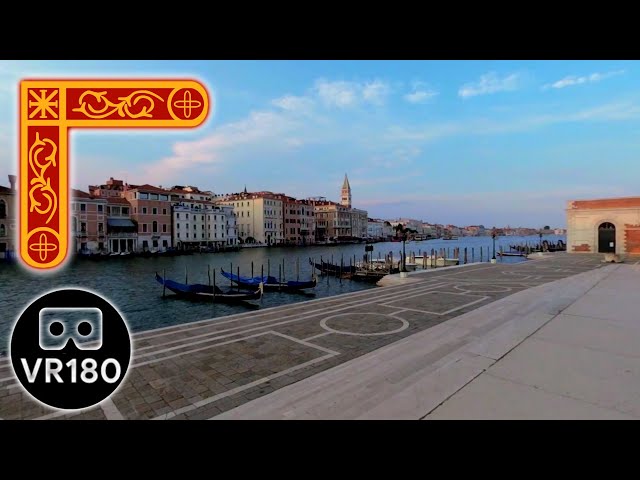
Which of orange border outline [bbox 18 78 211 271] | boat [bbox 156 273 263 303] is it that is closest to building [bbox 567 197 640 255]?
boat [bbox 156 273 263 303]

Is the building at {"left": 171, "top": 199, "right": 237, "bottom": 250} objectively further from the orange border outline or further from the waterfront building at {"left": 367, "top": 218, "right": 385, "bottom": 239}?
the waterfront building at {"left": 367, "top": 218, "right": 385, "bottom": 239}

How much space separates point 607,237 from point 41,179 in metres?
44.8

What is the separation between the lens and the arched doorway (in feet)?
107

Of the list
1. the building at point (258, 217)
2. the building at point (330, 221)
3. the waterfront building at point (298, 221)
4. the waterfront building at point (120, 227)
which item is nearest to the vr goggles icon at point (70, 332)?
the waterfront building at point (120, 227)

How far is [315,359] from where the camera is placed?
17.7 feet

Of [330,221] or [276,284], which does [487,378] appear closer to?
[276,284]

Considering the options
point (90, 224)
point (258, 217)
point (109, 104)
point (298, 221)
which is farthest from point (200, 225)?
point (109, 104)

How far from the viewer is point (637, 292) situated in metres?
10.3

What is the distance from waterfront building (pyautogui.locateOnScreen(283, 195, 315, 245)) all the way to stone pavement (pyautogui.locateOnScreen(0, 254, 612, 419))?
238 ft

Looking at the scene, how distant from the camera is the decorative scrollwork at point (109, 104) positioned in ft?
7.43

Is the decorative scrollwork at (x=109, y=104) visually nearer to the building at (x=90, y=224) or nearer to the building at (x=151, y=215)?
the building at (x=90, y=224)
